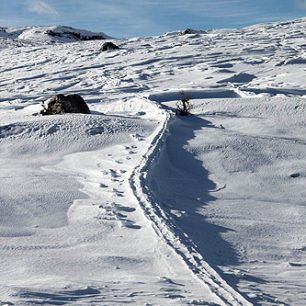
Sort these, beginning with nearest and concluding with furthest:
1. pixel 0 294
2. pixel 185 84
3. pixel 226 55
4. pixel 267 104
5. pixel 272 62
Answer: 1. pixel 0 294
2. pixel 267 104
3. pixel 185 84
4. pixel 272 62
5. pixel 226 55

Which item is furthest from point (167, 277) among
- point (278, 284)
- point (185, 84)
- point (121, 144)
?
point (185, 84)

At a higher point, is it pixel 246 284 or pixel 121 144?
pixel 121 144

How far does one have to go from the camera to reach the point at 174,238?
12.7 ft

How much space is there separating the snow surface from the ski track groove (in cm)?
1

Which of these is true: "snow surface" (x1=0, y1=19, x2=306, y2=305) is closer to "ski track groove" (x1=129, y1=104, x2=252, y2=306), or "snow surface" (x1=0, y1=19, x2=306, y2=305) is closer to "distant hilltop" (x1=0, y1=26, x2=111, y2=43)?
"ski track groove" (x1=129, y1=104, x2=252, y2=306)

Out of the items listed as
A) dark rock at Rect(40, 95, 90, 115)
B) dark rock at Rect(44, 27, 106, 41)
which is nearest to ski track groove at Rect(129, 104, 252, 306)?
dark rock at Rect(40, 95, 90, 115)

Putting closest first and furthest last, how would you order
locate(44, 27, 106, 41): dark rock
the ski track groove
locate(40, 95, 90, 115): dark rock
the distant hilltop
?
1. the ski track groove
2. locate(40, 95, 90, 115): dark rock
3. the distant hilltop
4. locate(44, 27, 106, 41): dark rock

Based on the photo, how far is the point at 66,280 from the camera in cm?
312

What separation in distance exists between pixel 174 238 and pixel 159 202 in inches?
33.5

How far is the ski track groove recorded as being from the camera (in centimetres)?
305

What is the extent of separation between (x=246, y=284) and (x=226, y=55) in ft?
45.8

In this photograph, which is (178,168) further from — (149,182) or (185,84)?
(185,84)

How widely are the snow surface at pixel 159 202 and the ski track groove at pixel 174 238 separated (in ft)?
0.04

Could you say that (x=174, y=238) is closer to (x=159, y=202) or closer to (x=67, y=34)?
(x=159, y=202)
